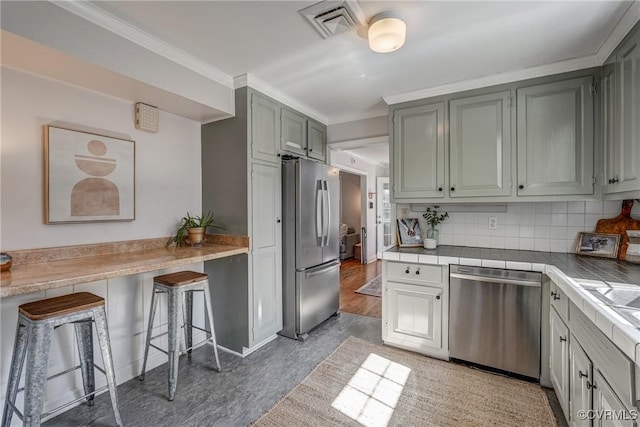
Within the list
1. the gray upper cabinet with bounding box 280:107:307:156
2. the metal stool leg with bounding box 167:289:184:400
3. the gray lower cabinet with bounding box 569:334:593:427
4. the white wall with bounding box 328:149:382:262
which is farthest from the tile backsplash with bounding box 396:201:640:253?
the white wall with bounding box 328:149:382:262

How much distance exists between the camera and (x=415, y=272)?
2463 mm

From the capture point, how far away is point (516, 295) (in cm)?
209

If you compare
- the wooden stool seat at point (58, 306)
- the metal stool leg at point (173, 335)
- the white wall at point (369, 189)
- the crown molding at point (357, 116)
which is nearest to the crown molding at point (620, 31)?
the crown molding at point (357, 116)

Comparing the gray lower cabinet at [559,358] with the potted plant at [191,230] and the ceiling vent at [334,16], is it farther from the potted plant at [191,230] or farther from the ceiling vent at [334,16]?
the potted plant at [191,230]

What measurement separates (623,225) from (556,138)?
0.80 meters

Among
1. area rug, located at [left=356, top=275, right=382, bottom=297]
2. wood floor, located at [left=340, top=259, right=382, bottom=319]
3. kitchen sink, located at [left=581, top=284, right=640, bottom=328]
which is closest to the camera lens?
kitchen sink, located at [left=581, top=284, right=640, bottom=328]

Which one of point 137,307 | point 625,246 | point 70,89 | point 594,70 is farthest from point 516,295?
point 70,89

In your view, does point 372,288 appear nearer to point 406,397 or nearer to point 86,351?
point 406,397

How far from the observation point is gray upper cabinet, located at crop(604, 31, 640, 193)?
158cm

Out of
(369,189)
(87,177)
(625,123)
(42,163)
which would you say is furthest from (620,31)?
(369,189)

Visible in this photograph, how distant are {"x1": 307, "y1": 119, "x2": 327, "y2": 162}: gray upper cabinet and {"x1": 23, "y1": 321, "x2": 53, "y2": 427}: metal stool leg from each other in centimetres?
254

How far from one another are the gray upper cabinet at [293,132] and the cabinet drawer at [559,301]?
242 centimetres

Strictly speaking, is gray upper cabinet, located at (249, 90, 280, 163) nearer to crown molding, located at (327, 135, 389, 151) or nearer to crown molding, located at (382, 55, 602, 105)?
crown molding, located at (327, 135, 389, 151)

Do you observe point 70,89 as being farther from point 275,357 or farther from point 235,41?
point 275,357
